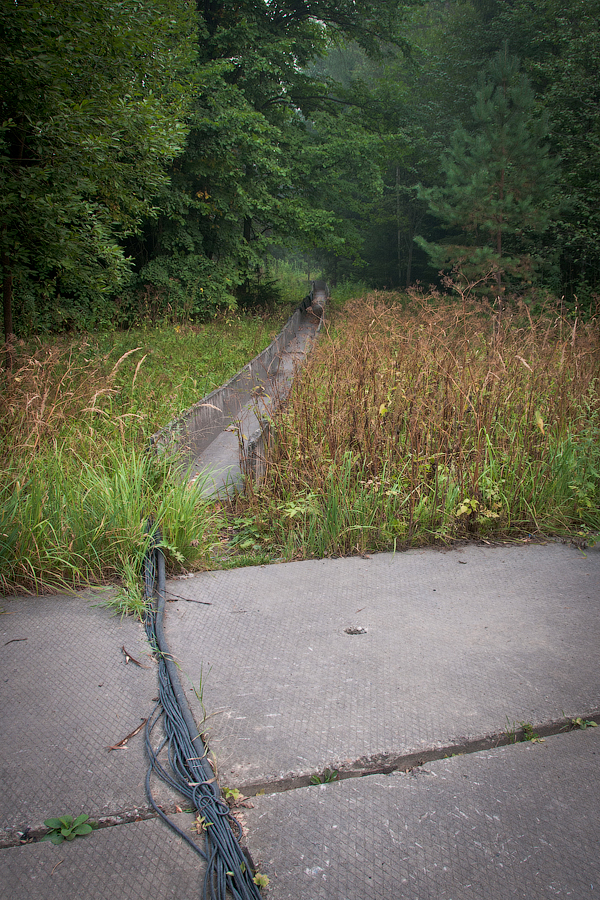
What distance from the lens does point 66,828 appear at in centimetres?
161

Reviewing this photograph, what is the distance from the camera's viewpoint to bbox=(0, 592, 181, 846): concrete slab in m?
1.71

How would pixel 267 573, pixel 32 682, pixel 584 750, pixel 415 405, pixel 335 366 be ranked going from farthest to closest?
pixel 335 366 → pixel 415 405 → pixel 267 573 → pixel 32 682 → pixel 584 750

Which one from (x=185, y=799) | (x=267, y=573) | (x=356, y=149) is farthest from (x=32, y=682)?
(x=356, y=149)

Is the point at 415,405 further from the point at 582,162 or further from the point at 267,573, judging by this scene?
the point at 582,162

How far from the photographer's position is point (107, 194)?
7188 millimetres

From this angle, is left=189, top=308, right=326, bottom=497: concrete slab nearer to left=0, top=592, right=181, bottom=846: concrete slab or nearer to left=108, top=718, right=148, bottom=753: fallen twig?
left=0, top=592, right=181, bottom=846: concrete slab

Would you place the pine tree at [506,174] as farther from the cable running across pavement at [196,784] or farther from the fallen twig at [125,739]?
the fallen twig at [125,739]

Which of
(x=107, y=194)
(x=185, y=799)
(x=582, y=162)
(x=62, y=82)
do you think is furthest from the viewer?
(x=582, y=162)

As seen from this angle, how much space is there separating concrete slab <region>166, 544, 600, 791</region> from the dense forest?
4.58 m

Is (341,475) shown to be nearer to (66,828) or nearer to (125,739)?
(125,739)

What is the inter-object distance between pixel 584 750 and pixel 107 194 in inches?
302

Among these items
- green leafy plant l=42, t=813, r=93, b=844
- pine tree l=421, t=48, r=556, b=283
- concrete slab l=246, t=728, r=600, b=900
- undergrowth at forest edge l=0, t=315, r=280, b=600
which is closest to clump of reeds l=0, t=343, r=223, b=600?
undergrowth at forest edge l=0, t=315, r=280, b=600

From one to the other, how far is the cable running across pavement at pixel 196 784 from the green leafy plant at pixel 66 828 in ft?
0.64

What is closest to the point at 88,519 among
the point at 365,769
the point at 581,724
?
the point at 365,769
